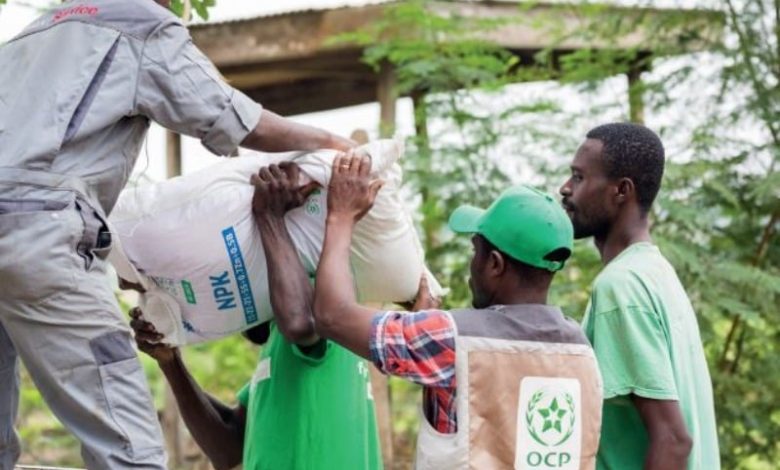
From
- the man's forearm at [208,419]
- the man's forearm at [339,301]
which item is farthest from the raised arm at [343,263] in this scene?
the man's forearm at [208,419]

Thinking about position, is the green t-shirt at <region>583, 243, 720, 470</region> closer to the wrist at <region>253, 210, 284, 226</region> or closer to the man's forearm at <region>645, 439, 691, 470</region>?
the man's forearm at <region>645, 439, 691, 470</region>

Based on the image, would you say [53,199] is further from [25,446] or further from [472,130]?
[25,446]

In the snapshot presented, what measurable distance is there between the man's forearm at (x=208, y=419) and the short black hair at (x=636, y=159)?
113 centimetres

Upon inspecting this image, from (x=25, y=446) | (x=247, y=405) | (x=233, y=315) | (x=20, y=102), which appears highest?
(x=20, y=102)

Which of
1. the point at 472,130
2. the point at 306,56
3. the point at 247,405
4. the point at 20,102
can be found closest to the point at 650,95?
the point at 472,130

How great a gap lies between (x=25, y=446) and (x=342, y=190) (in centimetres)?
676

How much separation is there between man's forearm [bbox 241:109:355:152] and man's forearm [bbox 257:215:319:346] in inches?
6.4

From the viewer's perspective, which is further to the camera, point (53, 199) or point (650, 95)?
point (650, 95)

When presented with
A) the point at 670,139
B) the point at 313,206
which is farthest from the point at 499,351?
the point at 670,139

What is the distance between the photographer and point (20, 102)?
2.90 m

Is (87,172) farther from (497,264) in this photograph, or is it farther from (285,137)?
(497,264)

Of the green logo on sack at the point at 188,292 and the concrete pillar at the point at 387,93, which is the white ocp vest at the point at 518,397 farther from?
the concrete pillar at the point at 387,93

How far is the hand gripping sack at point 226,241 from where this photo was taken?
304 centimetres

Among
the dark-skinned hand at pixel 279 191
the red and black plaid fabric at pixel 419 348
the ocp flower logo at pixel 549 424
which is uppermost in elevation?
the dark-skinned hand at pixel 279 191
